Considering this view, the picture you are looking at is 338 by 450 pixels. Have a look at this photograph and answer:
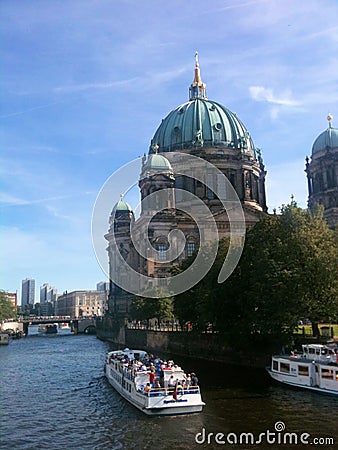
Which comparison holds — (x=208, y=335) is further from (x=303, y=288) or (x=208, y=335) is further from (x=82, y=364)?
(x=303, y=288)

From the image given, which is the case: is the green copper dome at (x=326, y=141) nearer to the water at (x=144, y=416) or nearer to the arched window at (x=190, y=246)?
the arched window at (x=190, y=246)

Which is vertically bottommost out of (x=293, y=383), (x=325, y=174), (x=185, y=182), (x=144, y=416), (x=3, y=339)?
(x=144, y=416)

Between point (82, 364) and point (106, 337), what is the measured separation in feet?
178

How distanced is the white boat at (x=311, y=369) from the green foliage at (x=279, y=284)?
3.36m

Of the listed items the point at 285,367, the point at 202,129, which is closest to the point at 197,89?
the point at 202,129

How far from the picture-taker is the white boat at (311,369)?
36.4m

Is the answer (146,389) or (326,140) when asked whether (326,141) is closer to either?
(326,140)

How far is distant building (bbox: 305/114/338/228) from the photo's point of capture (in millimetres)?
91625

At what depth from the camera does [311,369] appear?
37938mm

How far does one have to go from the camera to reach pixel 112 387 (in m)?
43.9

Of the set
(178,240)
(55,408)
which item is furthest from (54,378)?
(178,240)

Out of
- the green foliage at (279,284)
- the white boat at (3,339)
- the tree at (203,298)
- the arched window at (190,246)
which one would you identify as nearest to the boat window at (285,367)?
the green foliage at (279,284)

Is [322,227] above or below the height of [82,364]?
above

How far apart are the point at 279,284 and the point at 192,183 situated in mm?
61754
